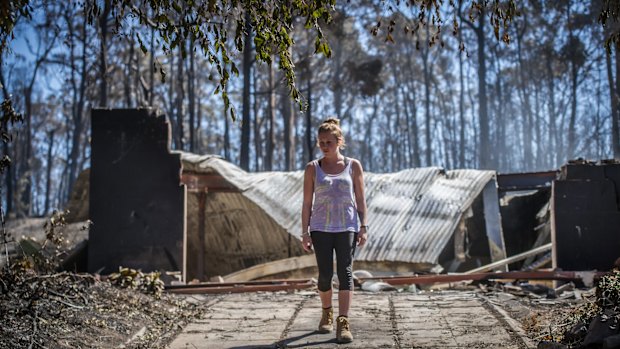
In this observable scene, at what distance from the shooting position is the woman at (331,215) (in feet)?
16.5

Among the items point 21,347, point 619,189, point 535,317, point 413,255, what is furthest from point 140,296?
point 619,189

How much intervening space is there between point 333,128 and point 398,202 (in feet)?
23.5

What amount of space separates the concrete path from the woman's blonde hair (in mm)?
1651

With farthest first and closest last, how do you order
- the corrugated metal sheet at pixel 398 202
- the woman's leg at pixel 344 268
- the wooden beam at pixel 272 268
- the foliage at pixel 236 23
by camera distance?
1. the wooden beam at pixel 272 268
2. the corrugated metal sheet at pixel 398 202
3. the woman's leg at pixel 344 268
4. the foliage at pixel 236 23

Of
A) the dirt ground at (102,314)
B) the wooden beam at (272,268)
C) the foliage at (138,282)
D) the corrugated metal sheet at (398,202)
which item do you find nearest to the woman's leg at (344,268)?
the dirt ground at (102,314)

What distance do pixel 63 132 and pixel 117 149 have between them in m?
36.9

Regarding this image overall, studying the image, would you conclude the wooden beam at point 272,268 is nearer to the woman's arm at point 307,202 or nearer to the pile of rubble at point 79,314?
the pile of rubble at point 79,314

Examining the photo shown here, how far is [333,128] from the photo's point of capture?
513cm

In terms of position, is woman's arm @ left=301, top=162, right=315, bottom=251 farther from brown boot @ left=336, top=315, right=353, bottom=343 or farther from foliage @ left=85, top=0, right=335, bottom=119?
foliage @ left=85, top=0, right=335, bottom=119

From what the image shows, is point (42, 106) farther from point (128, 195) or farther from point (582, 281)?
point (582, 281)

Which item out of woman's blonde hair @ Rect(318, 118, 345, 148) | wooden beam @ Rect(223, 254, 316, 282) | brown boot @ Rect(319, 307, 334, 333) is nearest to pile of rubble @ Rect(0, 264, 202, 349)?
brown boot @ Rect(319, 307, 334, 333)

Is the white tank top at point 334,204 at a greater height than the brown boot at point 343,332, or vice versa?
the white tank top at point 334,204

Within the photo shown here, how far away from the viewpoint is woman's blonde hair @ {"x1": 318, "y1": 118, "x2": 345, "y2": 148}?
5.10m

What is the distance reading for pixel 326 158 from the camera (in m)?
5.21
